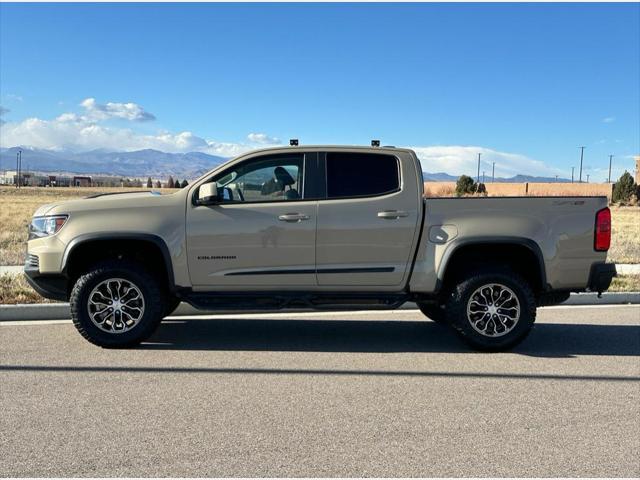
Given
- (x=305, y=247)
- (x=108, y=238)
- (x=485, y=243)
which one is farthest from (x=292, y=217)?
(x=485, y=243)

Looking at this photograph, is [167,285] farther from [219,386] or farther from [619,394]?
[619,394]

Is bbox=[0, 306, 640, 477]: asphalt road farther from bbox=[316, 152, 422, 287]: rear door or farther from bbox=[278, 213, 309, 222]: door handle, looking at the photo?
bbox=[278, 213, 309, 222]: door handle

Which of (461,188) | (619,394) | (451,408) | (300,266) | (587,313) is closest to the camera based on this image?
(451,408)

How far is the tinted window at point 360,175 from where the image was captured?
6430 mm

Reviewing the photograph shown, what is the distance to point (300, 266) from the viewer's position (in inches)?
248

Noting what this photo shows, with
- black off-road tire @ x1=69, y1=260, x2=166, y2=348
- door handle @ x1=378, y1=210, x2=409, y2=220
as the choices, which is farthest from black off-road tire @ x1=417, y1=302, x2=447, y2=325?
black off-road tire @ x1=69, y1=260, x2=166, y2=348

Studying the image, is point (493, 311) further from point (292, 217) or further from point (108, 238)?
point (108, 238)

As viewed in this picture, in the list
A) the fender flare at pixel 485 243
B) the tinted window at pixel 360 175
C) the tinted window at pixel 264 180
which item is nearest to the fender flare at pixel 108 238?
the tinted window at pixel 264 180

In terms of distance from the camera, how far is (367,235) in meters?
6.27

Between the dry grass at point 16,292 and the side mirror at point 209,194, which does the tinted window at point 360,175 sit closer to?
the side mirror at point 209,194

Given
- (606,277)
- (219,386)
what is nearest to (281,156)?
(219,386)

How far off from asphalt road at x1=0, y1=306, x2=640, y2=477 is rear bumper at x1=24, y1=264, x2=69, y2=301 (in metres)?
0.53

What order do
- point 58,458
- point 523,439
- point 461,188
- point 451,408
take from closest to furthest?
point 58,458 → point 523,439 → point 451,408 → point 461,188

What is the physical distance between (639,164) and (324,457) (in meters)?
115
